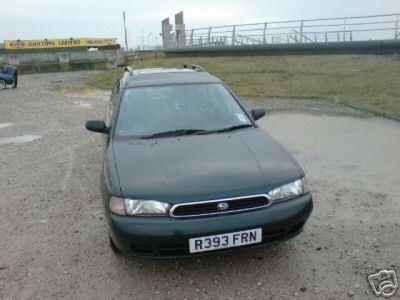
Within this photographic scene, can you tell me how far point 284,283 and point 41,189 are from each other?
359 centimetres

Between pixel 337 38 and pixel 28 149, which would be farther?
pixel 337 38

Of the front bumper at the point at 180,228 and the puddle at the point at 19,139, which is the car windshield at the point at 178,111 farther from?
the puddle at the point at 19,139

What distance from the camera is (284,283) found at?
3.21m

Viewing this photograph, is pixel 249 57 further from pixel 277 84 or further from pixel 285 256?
pixel 285 256

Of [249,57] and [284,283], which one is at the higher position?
[249,57]

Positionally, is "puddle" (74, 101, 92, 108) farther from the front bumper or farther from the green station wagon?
the front bumper

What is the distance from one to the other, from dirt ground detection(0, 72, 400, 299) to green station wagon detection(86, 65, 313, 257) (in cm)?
33

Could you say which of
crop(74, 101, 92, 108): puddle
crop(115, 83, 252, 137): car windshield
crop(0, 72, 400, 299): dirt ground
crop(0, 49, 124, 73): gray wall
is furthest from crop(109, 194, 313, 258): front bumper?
crop(0, 49, 124, 73): gray wall

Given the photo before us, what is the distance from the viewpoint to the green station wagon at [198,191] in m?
3.02

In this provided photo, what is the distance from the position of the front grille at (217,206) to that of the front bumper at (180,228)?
0.13 ft

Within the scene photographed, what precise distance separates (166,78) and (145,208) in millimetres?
2345

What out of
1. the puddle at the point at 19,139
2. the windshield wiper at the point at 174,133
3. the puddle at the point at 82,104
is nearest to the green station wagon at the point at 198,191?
the windshield wiper at the point at 174,133

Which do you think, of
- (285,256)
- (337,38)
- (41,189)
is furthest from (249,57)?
(285,256)

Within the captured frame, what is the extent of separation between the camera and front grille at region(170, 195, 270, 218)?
9.91 feet
